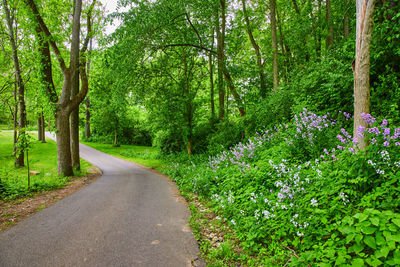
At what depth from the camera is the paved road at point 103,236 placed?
3.14 meters

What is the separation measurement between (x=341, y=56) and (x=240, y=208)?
246 inches

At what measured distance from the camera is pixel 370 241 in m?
2.26

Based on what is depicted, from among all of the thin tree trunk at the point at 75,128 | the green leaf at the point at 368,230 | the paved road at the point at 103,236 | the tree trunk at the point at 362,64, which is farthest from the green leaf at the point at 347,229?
the thin tree trunk at the point at 75,128

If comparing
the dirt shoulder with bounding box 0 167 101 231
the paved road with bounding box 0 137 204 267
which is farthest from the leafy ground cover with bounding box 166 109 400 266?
the dirt shoulder with bounding box 0 167 101 231

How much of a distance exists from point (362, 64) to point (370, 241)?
10.4ft

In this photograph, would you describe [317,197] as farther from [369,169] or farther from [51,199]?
[51,199]

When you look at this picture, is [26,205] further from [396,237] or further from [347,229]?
[396,237]

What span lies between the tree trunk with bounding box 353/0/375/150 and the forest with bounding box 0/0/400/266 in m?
0.02

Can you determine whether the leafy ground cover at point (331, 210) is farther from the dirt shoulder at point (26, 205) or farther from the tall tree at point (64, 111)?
the tall tree at point (64, 111)

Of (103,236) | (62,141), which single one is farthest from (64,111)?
(103,236)

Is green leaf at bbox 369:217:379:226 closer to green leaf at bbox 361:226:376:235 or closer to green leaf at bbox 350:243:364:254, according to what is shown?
green leaf at bbox 361:226:376:235

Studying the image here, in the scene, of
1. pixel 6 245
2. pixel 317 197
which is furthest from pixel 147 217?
pixel 317 197

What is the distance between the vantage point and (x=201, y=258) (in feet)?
10.6

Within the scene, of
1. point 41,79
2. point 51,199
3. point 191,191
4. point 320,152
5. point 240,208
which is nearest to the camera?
point 240,208
